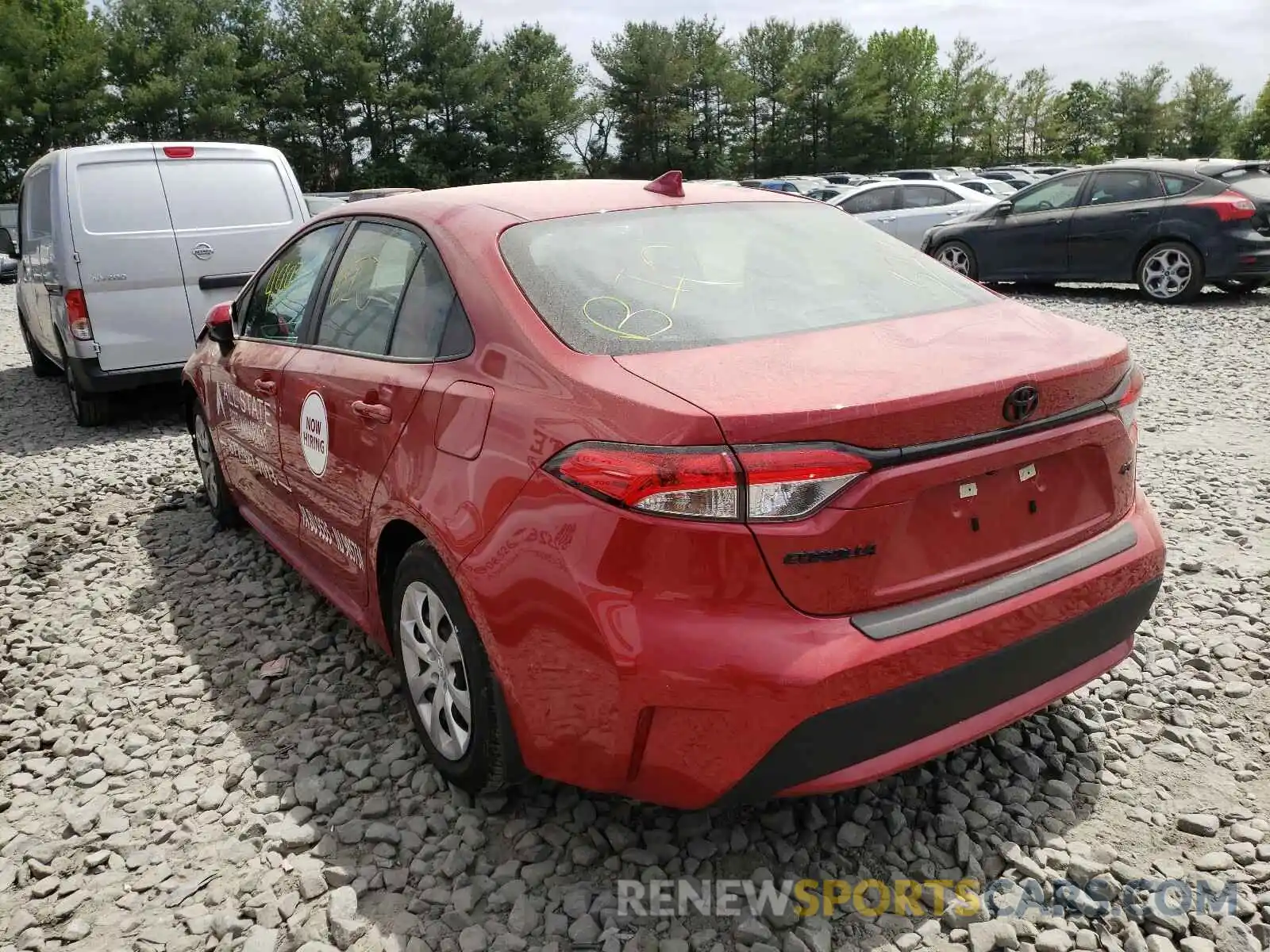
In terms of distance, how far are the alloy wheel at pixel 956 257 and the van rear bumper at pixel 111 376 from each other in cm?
927

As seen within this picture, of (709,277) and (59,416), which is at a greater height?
(709,277)

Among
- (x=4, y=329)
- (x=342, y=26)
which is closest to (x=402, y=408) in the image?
(x=4, y=329)

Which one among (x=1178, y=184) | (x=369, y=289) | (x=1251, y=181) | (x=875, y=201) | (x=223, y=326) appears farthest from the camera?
(x=875, y=201)

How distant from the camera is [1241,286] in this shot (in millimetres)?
11508

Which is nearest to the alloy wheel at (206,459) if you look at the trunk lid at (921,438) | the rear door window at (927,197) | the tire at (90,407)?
the tire at (90,407)

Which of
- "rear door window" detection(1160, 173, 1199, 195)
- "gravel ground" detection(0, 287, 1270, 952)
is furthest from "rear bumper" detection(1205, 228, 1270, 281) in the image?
"gravel ground" detection(0, 287, 1270, 952)

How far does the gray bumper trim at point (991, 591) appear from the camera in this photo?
2.12m

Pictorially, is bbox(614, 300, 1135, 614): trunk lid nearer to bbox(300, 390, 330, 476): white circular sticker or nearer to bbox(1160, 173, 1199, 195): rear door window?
bbox(300, 390, 330, 476): white circular sticker

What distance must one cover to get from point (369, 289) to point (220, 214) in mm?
4807

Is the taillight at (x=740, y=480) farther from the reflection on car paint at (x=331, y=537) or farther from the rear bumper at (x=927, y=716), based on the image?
the reflection on car paint at (x=331, y=537)

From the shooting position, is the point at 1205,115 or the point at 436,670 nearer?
the point at 436,670

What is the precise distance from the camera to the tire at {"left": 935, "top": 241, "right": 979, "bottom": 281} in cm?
1277

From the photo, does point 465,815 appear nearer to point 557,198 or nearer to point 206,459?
point 557,198

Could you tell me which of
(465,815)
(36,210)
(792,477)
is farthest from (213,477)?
(36,210)
